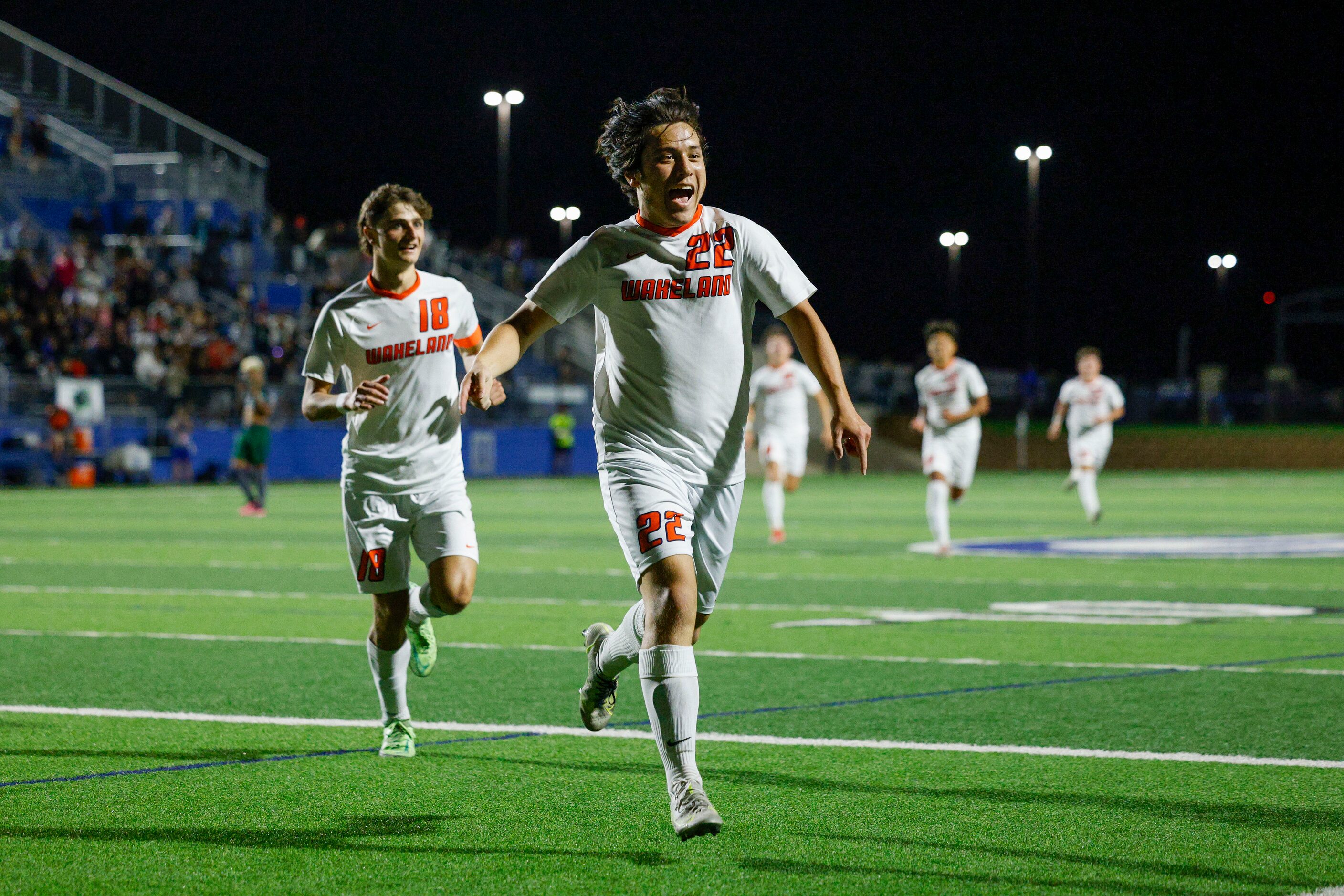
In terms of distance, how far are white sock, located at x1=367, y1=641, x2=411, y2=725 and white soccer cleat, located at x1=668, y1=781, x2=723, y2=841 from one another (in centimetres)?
197

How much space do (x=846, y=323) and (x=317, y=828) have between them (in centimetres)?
7666

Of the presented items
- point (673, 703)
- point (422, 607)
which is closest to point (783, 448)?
point (422, 607)

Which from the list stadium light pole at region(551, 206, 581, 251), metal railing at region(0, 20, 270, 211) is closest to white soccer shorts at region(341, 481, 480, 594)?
metal railing at region(0, 20, 270, 211)

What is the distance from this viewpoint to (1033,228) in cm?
5041

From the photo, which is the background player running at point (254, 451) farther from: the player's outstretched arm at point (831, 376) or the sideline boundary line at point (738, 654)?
the player's outstretched arm at point (831, 376)

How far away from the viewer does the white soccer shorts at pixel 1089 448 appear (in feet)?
73.4

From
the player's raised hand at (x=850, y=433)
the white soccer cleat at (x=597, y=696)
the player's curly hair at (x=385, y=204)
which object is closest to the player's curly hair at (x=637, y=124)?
the player's raised hand at (x=850, y=433)

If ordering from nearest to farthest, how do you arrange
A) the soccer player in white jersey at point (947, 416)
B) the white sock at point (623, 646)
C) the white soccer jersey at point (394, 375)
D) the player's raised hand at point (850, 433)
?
the player's raised hand at point (850, 433) < the white sock at point (623, 646) < the white soccer jersey at point (394, 375) < the soccer player in white jersey at point (947, 416)

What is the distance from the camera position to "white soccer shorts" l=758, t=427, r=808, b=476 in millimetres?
18984

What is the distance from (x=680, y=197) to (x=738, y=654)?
181 inches

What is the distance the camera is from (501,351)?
5.41 meters

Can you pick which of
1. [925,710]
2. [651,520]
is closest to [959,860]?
[651,520]

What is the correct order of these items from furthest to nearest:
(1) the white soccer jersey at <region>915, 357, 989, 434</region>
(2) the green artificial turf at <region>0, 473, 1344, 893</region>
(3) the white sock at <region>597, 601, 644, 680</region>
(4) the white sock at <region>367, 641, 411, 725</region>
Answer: (1) the white soccer jersey at <region>915, 357, 989, 434</region> → (4) the white sock at <region>367, 641, 411, 725</region> → (3) the white sock at <region>597, 601, 644, 680</region> → (2) the green artificial turf at <region>0, 473, 1344, 893</region>

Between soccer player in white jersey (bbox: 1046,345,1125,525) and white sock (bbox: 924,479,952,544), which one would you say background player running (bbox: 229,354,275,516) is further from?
soccer player in white jersey (bbox: 1046,345,1125,525)
